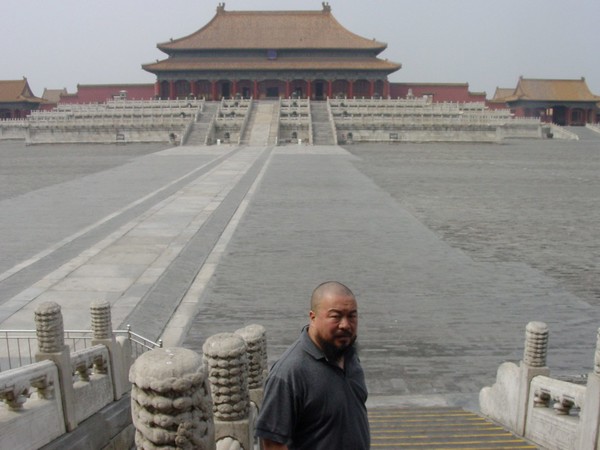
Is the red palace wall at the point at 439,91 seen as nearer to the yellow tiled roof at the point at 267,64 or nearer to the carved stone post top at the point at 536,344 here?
the yellow tiled roof at the point at 267,64

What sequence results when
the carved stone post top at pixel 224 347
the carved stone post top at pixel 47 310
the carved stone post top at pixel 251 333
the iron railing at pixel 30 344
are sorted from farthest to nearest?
the iron railing at pixel 30 344 < the carved stone post top at pixel 47 310 < the carved stone post top at pixel 251 333 < the carved stone post top at pixel 224 347

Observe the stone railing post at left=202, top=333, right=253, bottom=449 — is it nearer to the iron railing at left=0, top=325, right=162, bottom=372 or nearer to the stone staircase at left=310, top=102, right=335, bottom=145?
the iron railing at left=0, top=325, right=162, bottom=372

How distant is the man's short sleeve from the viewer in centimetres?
254

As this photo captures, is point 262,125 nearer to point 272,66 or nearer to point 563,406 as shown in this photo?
point 272,66

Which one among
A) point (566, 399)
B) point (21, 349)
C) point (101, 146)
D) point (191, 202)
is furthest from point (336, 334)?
point (101, 146)

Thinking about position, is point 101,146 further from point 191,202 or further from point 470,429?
point 470,429

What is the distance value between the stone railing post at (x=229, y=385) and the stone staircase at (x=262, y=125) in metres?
42.3

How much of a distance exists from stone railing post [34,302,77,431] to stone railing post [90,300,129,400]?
0.74m

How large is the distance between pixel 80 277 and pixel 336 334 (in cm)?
831

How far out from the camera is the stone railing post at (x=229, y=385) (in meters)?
3.55

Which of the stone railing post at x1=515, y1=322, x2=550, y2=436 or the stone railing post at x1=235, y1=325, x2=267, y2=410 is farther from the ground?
the stone railing post at x1=235, y1=325, x2=267, y2=410

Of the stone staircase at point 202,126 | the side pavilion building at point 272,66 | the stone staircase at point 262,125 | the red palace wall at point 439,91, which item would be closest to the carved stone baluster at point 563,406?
the stone staircase at point 262,125

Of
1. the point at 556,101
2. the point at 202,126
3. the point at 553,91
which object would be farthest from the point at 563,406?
the point at 553,91

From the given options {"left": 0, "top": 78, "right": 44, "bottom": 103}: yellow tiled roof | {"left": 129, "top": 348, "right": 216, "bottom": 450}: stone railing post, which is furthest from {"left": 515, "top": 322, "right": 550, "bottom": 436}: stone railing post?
{"left": 0, "top": 78, "right": 44, "bottom": 103}: yellow tiled roof
